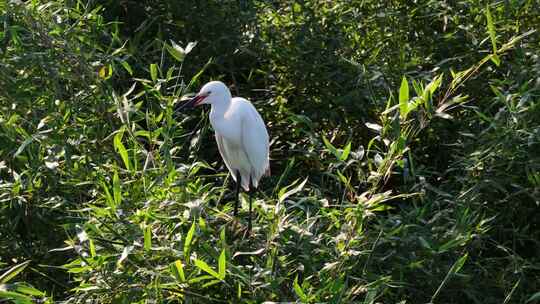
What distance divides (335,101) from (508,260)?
3.44 ft

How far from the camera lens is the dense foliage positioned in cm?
293

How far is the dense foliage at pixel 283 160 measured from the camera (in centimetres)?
293

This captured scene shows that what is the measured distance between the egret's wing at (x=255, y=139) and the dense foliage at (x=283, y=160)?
0.56ft

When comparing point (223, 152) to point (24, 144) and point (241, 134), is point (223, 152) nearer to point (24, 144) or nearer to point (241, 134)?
point (241, 134)

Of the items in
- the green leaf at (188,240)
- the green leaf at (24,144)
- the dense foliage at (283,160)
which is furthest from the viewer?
the green leaf at (24,144)

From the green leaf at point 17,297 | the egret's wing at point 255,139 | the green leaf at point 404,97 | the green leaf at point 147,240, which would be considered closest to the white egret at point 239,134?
the egret's wing at point 255,139

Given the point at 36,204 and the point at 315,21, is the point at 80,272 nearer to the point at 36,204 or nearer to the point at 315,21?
the point at 36,204

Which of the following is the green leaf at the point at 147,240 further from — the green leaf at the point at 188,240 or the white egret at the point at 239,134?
the white egret at the point at 239,134

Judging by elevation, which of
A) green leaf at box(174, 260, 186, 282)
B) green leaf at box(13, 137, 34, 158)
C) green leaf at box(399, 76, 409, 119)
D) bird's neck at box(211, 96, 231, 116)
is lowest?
bird's neck at box(211, 96, 231, 116)

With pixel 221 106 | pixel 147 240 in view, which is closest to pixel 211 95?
pixel 221 106

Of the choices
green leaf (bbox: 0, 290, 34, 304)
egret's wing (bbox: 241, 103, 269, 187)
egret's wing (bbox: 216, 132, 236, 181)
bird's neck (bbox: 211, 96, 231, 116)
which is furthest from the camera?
egret's wing (bbox: 216, 132, 236, 181)

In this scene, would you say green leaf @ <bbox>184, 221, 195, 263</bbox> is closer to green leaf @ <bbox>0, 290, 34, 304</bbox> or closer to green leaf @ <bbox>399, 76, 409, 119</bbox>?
green leaf @ <bbox>0, 290, 34, 304</bbox>

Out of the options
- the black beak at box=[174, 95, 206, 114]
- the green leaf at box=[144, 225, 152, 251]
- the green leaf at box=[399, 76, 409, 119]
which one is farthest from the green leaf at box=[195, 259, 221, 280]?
the black beak at box=[174, 95, 206, 114]

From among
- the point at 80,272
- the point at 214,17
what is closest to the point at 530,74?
the point at 214,17
